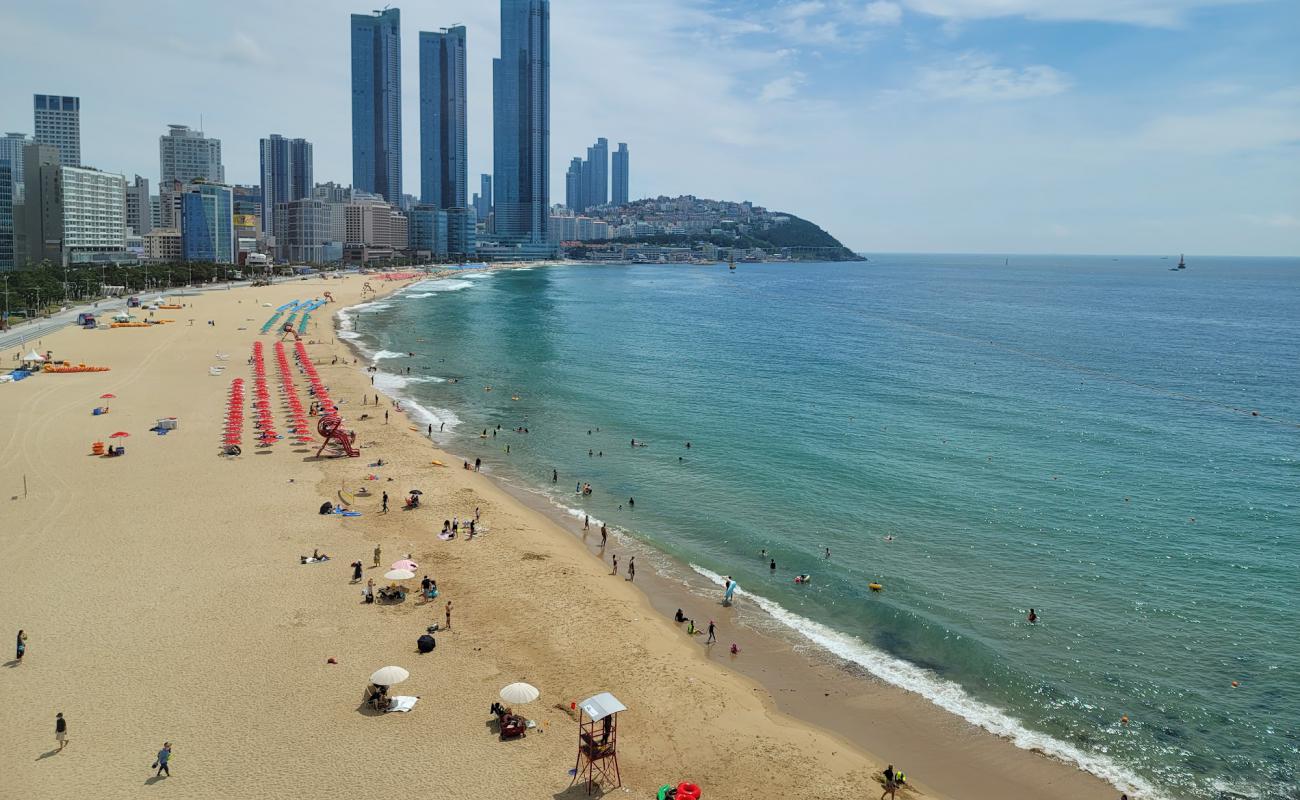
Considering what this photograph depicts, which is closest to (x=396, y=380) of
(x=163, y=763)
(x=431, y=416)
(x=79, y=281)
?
(x=431, y=416)

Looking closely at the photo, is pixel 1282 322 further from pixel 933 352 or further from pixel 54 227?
pixel 54 227

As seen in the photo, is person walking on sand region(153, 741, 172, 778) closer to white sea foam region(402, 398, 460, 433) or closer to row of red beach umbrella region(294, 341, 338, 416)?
row of red beach umbrella region(294, 341, 338, 416)

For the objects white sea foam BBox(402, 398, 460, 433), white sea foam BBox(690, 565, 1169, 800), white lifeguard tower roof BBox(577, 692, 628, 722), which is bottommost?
white sea foam BBox(690, 565, 1169, 800)

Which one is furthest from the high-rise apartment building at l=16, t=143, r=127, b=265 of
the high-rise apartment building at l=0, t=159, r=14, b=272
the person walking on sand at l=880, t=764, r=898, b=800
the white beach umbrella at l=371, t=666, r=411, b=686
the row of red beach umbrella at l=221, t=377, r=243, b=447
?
the person walking on sand at l=880, t=764, r=898, b=800

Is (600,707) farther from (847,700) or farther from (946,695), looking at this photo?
(946,695)

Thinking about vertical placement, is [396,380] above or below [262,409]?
above

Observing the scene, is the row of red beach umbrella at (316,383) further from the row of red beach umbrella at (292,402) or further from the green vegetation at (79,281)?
the green vegetation at (79,281)

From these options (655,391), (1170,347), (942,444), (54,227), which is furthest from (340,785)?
(54,227)
